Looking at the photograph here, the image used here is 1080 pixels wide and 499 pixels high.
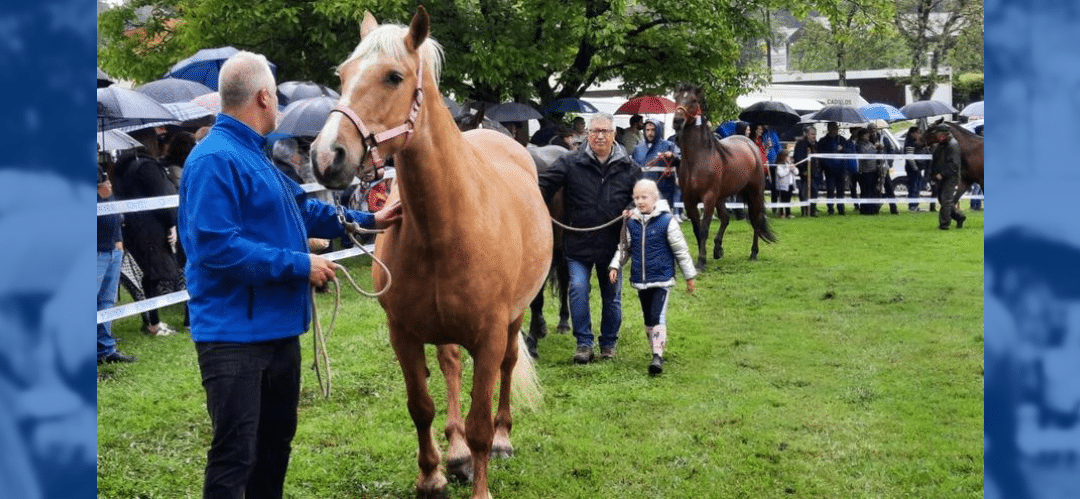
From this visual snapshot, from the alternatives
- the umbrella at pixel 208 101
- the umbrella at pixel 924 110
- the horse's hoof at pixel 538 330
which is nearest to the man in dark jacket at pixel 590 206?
the horse's hoof at pixel 538 330

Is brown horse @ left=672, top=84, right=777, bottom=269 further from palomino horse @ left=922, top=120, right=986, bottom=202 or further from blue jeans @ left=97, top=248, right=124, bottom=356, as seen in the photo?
blue jeans @ left=97, top=248, right=124, bottom=356

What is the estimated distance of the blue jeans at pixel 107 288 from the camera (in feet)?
26.0

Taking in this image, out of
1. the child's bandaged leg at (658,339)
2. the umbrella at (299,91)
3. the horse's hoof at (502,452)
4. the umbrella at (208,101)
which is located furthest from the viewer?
the umbrella at (299,91)

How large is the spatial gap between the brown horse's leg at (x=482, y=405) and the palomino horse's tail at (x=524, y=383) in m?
1.31

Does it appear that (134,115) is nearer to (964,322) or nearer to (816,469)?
(816,469)

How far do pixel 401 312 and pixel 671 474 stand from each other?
5.50 feet

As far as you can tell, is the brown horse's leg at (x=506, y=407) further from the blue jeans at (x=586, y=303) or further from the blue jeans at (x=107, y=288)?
the blue jeans at (x=107, y=288)

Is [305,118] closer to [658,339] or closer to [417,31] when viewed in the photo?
[658,339]

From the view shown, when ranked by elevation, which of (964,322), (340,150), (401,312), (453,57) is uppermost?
(453,57)

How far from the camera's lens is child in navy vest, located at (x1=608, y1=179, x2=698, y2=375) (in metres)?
7.58

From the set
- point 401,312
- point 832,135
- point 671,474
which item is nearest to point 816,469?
point 671,474

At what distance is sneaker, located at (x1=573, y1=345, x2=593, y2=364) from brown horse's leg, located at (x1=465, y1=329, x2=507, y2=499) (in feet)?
10.8

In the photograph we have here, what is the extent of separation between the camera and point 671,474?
17.0 feet

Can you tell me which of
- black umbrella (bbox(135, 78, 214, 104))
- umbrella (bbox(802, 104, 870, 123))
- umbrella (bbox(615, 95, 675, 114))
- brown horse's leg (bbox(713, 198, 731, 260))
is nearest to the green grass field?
black umbrella (bbox(135, 78, 214, 104))
